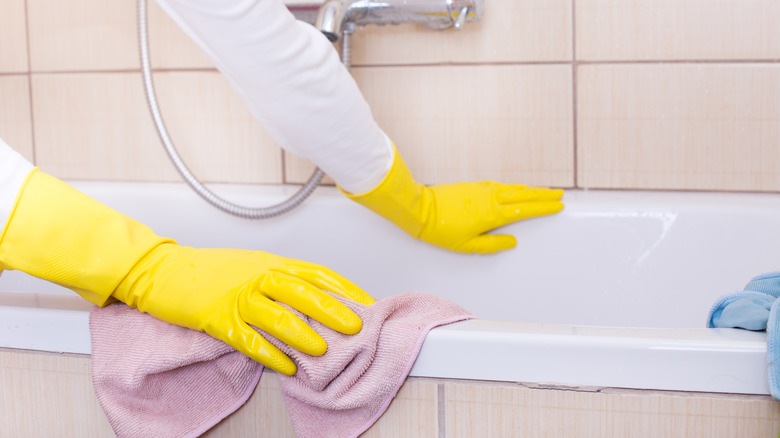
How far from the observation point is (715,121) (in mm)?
1109

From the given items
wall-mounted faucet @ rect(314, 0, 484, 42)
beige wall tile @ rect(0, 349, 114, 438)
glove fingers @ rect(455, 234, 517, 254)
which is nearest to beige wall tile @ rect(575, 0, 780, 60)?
wall-mounted faucet @ rect(314, 0, 484, 42)

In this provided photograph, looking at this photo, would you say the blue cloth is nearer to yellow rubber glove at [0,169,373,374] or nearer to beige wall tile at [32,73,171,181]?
yellow rubber glove at [0,169,373,374]

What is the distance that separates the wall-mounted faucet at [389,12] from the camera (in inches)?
40.0

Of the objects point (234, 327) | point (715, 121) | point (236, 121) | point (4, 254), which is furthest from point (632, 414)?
point (236, 121)

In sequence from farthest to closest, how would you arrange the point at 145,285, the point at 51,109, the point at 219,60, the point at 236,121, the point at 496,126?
1. the point at 51,109
2. the point at 236,121
3. the point at 496,126
4. the point at 219,60
5. the point at 145,285

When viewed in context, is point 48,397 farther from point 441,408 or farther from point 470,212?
point 470,212

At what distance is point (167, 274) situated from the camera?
2.23 ft

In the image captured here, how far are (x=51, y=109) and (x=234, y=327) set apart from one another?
101 cm

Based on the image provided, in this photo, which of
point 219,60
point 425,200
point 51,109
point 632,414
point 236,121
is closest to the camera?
point 632,414

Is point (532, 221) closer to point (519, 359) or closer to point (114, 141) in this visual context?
point (519, 359)

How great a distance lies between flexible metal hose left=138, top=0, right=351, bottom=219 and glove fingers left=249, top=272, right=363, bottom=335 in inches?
17.1

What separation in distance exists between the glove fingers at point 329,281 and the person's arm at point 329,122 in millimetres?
224

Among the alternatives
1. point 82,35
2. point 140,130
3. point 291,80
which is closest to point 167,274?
point 291,80

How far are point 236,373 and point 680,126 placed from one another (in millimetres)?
856
